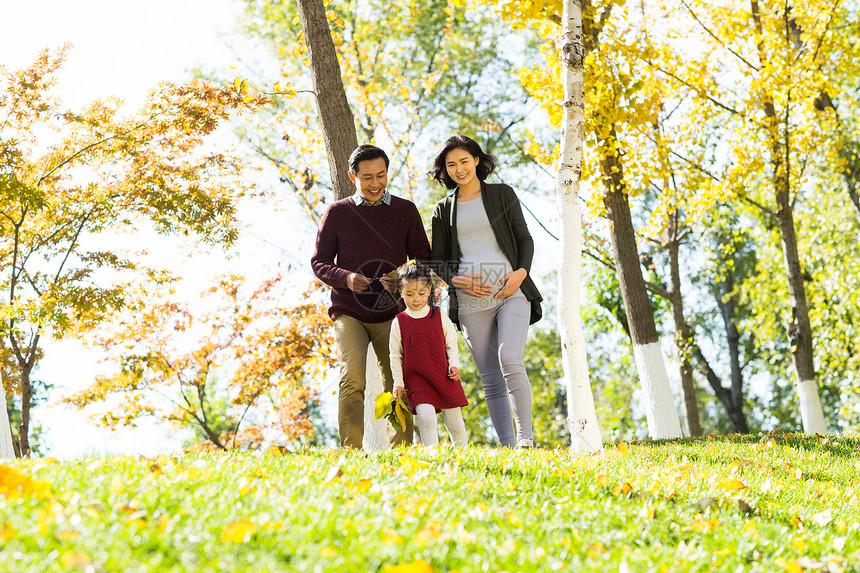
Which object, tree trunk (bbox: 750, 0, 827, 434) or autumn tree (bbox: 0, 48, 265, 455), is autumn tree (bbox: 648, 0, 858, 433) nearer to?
tree trunk (bbox: 750, 0, 827, 434)

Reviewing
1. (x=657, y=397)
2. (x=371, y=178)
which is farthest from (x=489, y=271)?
(x=657, y=397)

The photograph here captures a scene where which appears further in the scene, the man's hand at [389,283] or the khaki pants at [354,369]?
the man's hand at [389,283]

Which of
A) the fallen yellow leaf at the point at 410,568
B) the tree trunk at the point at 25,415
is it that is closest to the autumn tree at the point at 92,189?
the tree trunk at the point at 25,415

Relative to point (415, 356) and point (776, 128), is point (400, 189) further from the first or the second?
point (415, 356)

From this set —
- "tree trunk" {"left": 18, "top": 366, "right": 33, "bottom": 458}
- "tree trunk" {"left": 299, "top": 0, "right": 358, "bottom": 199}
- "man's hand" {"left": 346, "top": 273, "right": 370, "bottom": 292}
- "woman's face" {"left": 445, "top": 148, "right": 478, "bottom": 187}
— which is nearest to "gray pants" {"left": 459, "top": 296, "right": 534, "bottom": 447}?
"man's hand" {"left": 346, "top": 273, "right": 370, "bottom": 292}

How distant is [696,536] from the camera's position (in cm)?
322

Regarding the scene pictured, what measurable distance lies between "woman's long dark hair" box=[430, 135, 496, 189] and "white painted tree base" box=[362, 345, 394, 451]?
205cm

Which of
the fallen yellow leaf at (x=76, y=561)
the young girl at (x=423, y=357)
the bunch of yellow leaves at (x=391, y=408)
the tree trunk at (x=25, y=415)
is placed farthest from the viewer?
the tree trunk at (x=25, y=415)

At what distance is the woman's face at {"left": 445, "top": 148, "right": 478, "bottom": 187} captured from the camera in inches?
213

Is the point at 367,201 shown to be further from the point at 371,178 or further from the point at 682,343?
the point at 682,343

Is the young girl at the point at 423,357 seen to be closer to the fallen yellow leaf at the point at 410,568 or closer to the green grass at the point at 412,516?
the green grass at the point at 412,516

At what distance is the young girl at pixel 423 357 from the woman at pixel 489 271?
0.87ft

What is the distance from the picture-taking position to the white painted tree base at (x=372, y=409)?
23.5 ft

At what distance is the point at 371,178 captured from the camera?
5410mm
